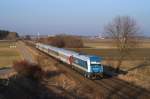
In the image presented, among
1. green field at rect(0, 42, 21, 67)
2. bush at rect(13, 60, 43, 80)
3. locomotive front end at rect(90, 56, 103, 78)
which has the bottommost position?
green field at rect(0, 42, 21, 67)

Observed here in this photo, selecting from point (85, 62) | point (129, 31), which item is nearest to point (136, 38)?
point (129, 31)

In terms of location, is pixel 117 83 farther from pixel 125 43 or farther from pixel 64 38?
pixel 64 38

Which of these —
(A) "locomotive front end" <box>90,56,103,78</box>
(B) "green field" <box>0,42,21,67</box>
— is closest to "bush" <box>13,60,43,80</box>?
(A) "locomotive front end" <box>90,56,103,78</box>

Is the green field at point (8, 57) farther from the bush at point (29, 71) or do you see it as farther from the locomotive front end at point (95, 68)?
the locomotive front end at point (95, 68)

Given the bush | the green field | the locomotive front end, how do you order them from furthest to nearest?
the green field, the bush, the locomotive front end

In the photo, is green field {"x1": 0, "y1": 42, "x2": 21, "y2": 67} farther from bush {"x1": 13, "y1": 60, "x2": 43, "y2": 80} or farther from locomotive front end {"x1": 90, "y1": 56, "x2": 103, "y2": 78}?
locomotive front end {"x1": 90, "y1": 56, "x2": 103, "y2": 78}

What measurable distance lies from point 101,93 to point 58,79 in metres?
13.9

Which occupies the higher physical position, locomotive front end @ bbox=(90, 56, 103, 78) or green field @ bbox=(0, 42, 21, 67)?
locomotive front end @ bbox=(90, 56, 103, 78)

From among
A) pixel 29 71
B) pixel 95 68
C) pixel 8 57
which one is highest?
pixel 95 68

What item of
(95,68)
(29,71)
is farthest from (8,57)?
(95,68)

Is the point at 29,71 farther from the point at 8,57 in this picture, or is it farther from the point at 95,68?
the point at 8,57

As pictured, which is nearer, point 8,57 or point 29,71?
point 29,71

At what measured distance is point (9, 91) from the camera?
29203 millimetres

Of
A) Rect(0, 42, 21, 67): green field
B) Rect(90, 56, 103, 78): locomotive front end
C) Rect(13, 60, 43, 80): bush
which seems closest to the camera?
Result: Rect(90, 56, 103, 78): locomotive front end
